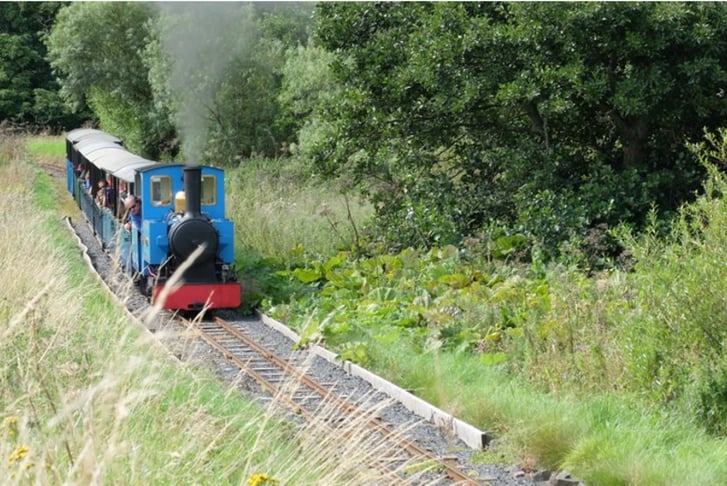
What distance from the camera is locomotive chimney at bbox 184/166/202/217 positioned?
1567cm

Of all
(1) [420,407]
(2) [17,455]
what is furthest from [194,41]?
(2) [17,455]

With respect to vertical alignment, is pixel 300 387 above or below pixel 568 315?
below

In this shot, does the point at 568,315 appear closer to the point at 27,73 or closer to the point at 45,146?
the point at 45,146

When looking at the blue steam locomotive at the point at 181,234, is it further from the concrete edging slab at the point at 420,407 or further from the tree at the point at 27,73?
the tree at the point at 27,73

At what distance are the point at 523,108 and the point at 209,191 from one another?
5.55 meters

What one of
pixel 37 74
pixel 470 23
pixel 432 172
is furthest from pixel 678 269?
pixel 37 74

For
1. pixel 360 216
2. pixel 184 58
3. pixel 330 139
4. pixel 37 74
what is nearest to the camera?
pixel 184 58

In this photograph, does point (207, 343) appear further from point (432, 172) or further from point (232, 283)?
point (432, 172)

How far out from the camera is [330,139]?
19.4 metres

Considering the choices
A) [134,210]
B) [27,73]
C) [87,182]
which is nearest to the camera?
[134,210]

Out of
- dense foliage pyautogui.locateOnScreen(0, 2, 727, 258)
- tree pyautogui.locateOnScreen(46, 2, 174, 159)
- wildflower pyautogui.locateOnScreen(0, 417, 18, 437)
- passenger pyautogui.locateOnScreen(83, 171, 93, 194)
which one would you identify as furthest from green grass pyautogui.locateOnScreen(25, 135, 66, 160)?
wildflower pyautogui.locateOnScreen(0, 417, 18, 437)

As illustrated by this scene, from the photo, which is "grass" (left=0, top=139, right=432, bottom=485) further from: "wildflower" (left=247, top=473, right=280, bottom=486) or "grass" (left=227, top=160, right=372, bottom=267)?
"grass" (left=227, top=160, right=372, bottom=267)

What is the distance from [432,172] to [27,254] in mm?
10457

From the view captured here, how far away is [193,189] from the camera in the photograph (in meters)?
15.7
